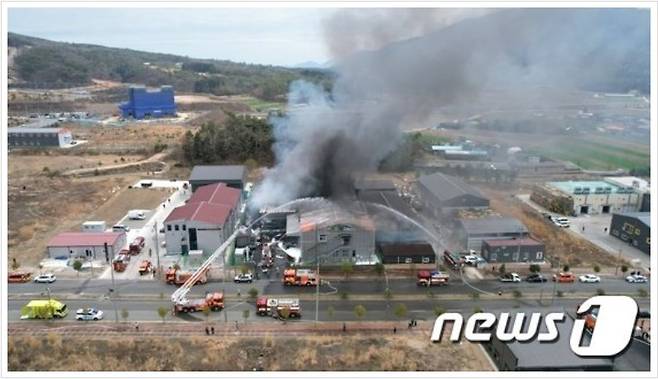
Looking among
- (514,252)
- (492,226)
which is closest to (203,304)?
(514,252)

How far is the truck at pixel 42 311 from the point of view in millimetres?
17516

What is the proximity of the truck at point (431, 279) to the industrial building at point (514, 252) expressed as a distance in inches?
121

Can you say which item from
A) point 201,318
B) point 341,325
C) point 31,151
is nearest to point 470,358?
point 341,325

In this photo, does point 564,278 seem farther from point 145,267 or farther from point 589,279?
point 145,267

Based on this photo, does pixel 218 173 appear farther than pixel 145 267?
Yes

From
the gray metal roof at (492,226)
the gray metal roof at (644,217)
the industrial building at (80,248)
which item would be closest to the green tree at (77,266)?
the industrial building at (80,248)

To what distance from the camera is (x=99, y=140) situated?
50.1m

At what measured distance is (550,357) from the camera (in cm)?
1416

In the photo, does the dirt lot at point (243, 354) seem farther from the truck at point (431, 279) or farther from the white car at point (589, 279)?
the white car at point (589, 279)

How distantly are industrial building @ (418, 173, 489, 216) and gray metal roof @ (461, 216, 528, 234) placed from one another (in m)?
2.44

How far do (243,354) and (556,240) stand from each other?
56.1 ft

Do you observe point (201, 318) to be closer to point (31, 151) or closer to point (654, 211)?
point (654, 211)

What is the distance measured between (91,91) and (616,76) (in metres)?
70.4

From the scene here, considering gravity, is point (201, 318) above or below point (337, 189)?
below
